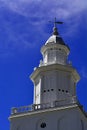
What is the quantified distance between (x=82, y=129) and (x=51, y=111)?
310 centimetres

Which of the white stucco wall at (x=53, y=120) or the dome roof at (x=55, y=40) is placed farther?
the dome roof at (x=55, y=40)

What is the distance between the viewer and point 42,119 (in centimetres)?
4400

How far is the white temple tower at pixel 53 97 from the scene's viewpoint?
143ft

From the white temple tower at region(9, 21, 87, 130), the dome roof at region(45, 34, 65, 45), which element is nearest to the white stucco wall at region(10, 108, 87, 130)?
the white temple tower at region(9, 21, 87, 130)

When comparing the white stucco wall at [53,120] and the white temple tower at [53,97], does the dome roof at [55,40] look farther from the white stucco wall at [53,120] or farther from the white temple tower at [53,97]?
the white stucco wall at [53,120]

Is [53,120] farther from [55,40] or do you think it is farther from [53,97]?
[55,40]

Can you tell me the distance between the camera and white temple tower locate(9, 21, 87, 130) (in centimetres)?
4353

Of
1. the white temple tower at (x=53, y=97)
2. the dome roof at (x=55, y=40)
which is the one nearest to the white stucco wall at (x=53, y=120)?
the white temple tower at (x=53, y=97)

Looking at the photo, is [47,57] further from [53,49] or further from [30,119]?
[30,119]

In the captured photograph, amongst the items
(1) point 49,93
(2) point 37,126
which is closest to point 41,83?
(1) point 49,93

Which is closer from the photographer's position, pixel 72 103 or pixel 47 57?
pixel 72 103

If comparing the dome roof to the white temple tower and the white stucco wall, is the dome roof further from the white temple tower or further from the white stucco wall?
the white stucco wall

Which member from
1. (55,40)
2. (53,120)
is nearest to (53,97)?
(53,120)

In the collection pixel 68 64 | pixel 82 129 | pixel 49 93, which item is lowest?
pixel 82 129
